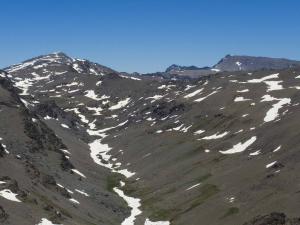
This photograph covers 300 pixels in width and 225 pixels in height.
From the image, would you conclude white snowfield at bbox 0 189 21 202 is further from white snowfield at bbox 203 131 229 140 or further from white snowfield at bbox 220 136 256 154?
white snowfield at bbox 203 131 229 140

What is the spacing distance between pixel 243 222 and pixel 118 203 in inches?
1986

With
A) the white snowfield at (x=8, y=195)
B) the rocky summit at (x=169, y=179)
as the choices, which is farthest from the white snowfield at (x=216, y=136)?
the white snowfield at (x=8, y=195)

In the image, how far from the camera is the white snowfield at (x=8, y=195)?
9481cm

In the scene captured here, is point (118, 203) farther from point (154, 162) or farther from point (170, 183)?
point (154, 162)

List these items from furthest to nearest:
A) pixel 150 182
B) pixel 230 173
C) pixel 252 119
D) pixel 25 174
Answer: pixel 252 119, pixel 150 182, pixel 230 173, pixel 25 174

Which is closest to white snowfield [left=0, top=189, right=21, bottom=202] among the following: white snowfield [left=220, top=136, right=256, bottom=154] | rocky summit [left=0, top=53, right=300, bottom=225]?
rocky summit [left=0, top=53, right=300, bottom=225]

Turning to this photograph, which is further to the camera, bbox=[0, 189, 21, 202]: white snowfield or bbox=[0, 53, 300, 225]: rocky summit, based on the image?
bbox=[0, 53, 300, 225]: rocky summit

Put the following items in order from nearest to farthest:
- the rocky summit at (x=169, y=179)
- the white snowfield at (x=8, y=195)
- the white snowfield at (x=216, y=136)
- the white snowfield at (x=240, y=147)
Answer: the white snowfield at (x=8, y=195), the rocky summit at (x=169, y=179), the white snowfield at (x=240, y=147), the white snowfield at (x=216, y=136)

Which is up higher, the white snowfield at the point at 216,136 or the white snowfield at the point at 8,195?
the white snowfield at the point at 216,136

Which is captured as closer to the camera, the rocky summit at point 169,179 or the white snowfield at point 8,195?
the white snowfield at point 8,195

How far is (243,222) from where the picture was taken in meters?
91.9

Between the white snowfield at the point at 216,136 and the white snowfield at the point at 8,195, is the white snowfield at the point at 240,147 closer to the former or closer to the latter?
the white snowfield at the point at 216,136

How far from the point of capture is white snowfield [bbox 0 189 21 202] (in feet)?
311

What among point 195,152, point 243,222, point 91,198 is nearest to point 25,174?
point 91,198
